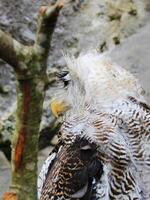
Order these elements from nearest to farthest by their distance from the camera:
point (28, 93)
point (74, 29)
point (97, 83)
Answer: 1. point (28, 93)
2. point (97, 83)
3. point (74, 29)

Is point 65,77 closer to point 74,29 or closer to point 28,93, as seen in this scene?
point 28,93

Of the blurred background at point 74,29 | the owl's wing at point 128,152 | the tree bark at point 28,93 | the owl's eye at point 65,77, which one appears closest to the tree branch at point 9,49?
the tree bark at point 28,93

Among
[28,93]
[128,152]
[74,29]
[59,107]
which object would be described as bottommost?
[28,93]

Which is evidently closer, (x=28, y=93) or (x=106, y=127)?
(x=28, y=93)

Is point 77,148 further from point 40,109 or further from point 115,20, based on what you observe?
point 115,20

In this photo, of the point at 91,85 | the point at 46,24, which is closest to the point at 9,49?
the point at 46,24

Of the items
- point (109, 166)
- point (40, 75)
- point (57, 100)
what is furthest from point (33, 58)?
point (57, 100)

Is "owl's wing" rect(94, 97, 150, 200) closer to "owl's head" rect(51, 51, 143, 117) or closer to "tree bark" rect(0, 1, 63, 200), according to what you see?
"owl's head" rect(51, 51, 143, 117)

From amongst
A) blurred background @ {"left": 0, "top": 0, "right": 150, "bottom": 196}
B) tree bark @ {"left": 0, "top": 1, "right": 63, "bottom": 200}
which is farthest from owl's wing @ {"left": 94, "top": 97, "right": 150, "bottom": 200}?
blurred background @ {"left": 0, "top": 0, "right": 150, "bottom": 196}
